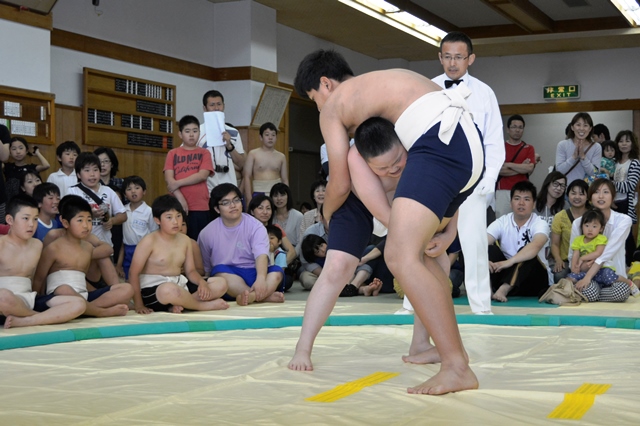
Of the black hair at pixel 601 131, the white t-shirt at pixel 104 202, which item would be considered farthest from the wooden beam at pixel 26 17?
the black hair at pixel 601 131

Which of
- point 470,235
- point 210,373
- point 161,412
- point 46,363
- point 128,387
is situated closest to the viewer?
point 161,412

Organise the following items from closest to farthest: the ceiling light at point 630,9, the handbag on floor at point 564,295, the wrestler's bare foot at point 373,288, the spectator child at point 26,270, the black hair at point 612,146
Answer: the spectator child at point 26,270, the handbag on floor at point 564,295, the wrestler's bare foot at point 373,288, the black hair at point 612,146, the ceiling light at point 630,9

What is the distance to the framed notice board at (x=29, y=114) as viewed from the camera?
5883 millimetres

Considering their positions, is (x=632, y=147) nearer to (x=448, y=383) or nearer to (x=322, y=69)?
(x=322, y=69)

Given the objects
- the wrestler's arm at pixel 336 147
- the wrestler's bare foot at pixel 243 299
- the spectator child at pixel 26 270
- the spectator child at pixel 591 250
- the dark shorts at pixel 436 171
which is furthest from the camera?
the spectator child at pixel 591 250

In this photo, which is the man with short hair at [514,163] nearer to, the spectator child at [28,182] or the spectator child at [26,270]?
the spectator child at [28,182]

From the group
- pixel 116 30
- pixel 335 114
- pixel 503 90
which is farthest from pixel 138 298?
pixel 503 90

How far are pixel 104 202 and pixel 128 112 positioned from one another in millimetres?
2623

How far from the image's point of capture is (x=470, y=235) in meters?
3.67

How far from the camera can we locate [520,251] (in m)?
5.05

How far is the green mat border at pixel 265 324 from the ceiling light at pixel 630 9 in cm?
617

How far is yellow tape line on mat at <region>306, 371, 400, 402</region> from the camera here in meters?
1.91

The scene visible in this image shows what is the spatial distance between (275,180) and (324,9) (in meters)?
2.71

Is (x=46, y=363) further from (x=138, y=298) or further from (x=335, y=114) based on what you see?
(x=138, y=298)
